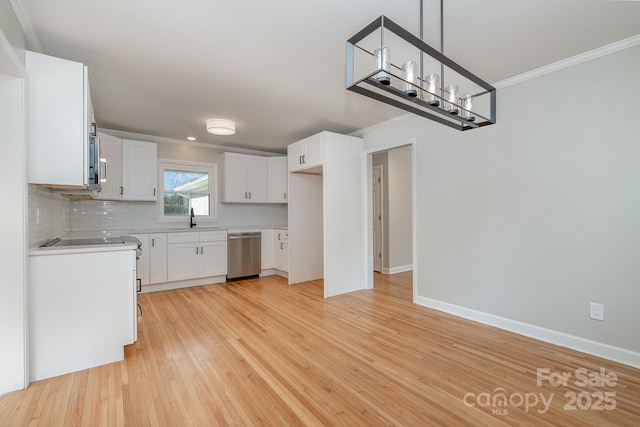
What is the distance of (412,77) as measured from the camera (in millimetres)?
1573

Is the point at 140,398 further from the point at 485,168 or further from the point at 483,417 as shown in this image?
the point at 485,168

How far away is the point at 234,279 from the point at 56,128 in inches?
135

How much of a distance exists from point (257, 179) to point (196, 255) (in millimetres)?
1768

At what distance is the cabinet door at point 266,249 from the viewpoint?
205 inches

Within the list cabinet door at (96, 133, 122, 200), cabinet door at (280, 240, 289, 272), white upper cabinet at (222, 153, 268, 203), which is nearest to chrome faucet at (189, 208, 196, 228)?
white upper cabinet at (222, 153, 268, 203)

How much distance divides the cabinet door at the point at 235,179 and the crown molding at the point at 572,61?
13.2 ft

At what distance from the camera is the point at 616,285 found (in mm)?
2240

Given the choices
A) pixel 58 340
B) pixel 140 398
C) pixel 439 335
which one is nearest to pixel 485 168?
pixel 439 335

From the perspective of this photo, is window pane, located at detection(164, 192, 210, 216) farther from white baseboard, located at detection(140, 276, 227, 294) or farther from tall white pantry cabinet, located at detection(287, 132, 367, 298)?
tall white pantry cabinet, located at detection(287, 132, 367, 298)

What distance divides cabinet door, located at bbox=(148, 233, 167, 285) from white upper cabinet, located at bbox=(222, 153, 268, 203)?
4.32ft

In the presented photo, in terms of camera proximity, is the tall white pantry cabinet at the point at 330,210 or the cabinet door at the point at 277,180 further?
the cabinet door at the point at 277,180

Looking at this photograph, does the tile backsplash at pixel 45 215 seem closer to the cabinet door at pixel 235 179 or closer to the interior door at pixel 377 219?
the cabinet door at pixel 235 179

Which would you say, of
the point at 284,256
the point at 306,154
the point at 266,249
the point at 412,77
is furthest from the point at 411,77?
the point at 266,249

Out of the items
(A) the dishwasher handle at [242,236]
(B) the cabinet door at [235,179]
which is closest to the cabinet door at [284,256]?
(A) the dishwasher handle at [242,236]
